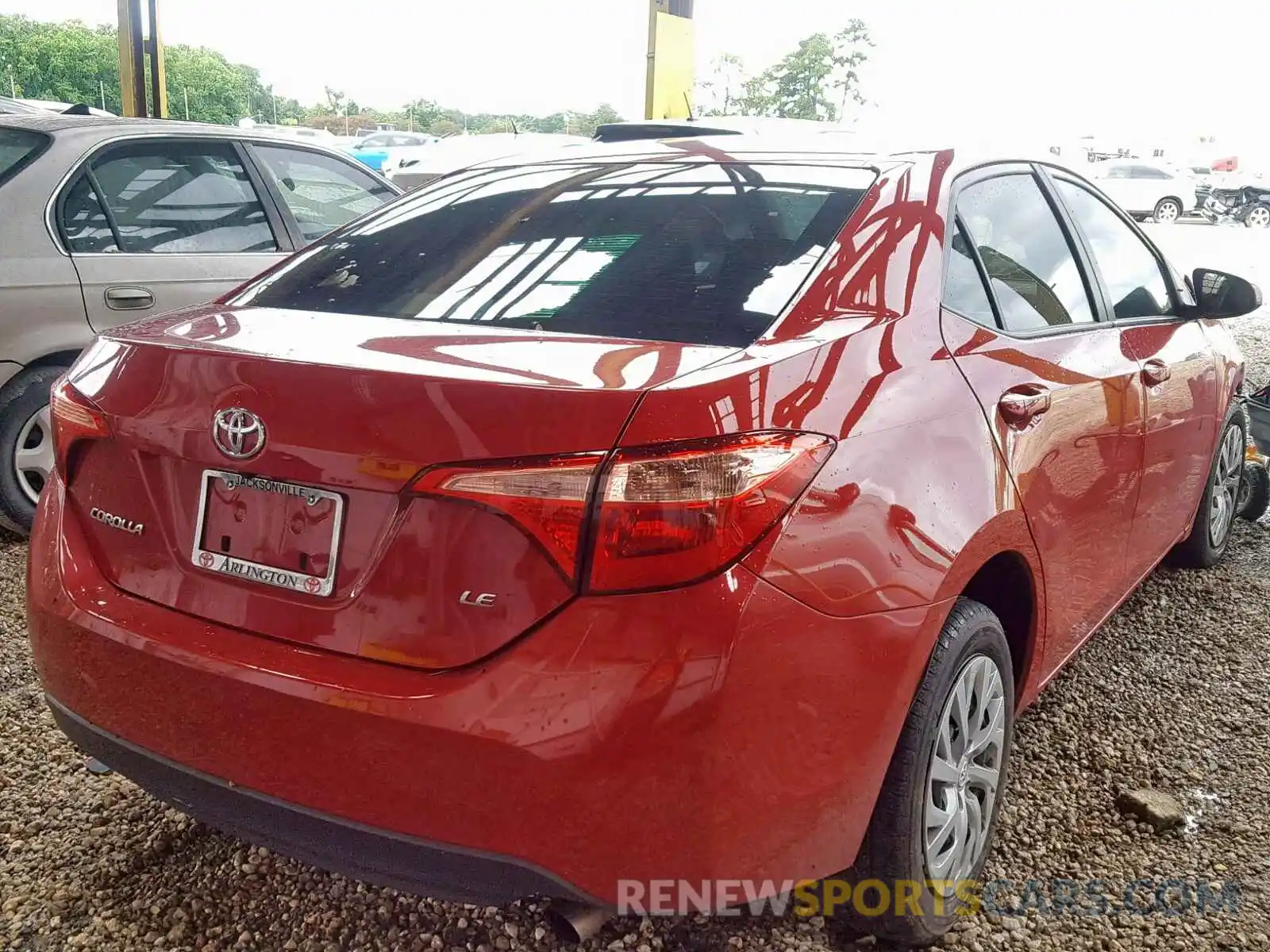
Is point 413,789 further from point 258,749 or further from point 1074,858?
point 1074,858

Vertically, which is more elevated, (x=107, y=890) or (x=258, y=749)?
(x=258, y=749)

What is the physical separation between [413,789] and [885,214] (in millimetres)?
1304

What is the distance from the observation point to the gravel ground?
2.06 meters

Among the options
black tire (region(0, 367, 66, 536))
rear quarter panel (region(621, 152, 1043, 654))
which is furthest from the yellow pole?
rear quarter panel (region(621, 152, 1043, 654))

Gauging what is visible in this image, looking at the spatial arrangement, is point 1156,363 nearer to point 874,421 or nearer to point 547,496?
point 874,421

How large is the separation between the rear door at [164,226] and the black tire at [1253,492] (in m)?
4.28

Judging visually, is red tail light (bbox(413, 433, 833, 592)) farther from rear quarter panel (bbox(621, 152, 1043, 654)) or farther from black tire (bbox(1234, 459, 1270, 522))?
black tire (bbox(1234, 459, 1270, 522))

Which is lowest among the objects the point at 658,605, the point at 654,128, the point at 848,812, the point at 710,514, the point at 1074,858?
the point at 1074,858

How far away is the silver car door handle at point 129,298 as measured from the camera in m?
4.11

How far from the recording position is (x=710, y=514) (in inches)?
56.1

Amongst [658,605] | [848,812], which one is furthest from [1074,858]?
[658,605]

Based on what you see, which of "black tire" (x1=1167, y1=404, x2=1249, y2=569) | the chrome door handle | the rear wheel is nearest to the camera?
the chrome door handle

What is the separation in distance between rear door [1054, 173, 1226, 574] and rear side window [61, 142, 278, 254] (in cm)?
332

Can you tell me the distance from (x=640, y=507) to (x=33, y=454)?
11.6 ft
